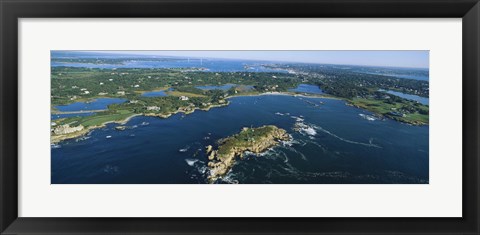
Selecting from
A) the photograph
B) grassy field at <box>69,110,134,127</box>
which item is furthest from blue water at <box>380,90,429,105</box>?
grassy field at <box>69,110,134,127</box>

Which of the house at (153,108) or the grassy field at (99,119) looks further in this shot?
the house at (153,108)

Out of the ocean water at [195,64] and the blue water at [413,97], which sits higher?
the ocean water at [195,64]

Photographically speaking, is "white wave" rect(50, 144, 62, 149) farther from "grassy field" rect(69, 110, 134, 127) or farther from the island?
"grassy field" rect(69, 110, 134, 127)

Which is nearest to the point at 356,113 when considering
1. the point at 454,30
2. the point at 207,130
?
the point at 454,30

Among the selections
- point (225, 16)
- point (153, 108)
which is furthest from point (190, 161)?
point (225, 16)

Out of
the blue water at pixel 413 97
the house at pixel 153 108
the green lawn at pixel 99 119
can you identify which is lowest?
the green lawn at pixel 99 119

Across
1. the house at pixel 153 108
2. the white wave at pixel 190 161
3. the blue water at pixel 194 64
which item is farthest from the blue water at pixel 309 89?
the house at pixel 153 108

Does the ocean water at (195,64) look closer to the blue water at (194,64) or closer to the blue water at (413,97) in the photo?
the blue water at (194,64)
